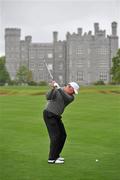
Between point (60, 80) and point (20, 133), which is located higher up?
point (60, 80)

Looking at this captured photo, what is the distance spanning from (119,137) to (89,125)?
10.9 feet

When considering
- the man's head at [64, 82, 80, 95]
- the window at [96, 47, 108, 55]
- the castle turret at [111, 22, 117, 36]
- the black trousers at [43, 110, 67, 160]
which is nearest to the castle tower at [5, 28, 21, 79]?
the castle turret at [111, 22, 117, 36]

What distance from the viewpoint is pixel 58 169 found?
9586 millimetres

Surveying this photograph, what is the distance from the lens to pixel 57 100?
32.6 feet

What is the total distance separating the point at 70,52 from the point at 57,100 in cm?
1120

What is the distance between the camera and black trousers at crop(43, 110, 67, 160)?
998 centimetres

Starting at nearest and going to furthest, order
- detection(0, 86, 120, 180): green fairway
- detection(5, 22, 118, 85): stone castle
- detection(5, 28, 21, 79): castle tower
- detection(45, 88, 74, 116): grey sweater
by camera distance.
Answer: detection(0, 86, 120, 180): green fairway → detection(45, 88, 74, 116): grey sweater → detection(5, 22, 118, 85): stone castle → detection(5, 28, 21, 79): castle tower

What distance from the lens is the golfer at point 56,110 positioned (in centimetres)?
985

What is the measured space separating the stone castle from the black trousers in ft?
14.2

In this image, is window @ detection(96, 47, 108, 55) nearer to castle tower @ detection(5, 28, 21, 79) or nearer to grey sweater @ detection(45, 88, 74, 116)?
castle tower @ detection(5, 28, 21, 79)

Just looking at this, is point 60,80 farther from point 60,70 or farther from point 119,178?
point 119,178

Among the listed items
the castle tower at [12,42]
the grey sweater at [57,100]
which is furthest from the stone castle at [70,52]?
the grey sweater at [57,100]

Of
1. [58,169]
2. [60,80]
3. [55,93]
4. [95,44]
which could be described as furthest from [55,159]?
[95,44]

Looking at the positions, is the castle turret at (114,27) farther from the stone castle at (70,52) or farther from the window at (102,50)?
the window at (102,50)
